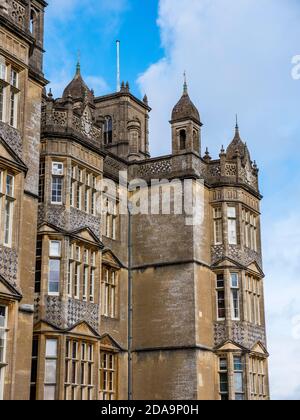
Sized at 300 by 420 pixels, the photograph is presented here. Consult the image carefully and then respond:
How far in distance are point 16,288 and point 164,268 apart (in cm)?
1035

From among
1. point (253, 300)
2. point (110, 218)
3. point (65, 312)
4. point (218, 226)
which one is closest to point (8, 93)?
point (65, 312)

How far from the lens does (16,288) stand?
17.3m

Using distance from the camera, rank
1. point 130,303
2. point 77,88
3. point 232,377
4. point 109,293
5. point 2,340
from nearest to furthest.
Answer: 1. point 2,340
2. point 109,293
3. point 232,377
4. point 130,303
5. point 77,88

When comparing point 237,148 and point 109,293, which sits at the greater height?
point 237,148

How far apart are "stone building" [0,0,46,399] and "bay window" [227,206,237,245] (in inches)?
409

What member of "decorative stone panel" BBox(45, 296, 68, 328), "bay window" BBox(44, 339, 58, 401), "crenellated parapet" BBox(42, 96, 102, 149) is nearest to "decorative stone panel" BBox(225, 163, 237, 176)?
"crenellated parapet" BBox(42, 96, 102, 149)

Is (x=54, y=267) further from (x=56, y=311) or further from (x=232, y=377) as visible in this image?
(x=232, y=377)

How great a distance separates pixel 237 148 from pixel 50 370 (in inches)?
533

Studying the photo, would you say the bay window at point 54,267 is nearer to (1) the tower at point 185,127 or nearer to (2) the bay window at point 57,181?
(2) the bay window at point 57,181

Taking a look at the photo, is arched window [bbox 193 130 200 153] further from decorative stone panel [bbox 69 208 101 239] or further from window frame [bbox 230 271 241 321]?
decorative stone panel [bbox 69 208 101 239]

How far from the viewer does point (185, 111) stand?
28438 mm

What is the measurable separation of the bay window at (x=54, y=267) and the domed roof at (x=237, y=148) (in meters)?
10.1

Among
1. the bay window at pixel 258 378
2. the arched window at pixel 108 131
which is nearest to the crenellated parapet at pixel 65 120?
the arched window at pixel 108 131
